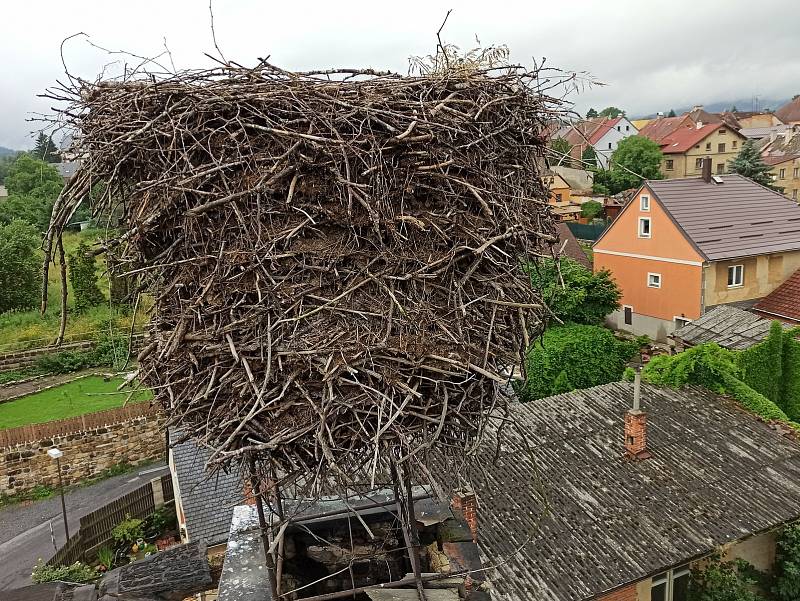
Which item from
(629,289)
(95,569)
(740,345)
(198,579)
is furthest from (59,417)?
(629,289)

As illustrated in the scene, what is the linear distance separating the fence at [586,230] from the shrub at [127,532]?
2974 centimetres

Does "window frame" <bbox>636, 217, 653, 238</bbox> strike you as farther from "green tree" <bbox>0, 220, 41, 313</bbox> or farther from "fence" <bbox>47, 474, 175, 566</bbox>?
"green tree" <bbox>0, 220, 41, 313</bbox>

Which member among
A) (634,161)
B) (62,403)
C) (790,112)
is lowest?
(62,403)

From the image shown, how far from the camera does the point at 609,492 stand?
9820 mm

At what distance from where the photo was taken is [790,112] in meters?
79.1

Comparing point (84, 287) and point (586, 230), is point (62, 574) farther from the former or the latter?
point (586, 230)

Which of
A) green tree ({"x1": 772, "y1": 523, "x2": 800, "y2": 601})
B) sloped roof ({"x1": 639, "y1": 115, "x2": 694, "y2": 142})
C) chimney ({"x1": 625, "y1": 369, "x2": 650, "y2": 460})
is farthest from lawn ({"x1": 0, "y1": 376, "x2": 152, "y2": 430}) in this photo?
sloped roof ({"x1": 639, "y1": 115, "x2": 694, "y2": 142})

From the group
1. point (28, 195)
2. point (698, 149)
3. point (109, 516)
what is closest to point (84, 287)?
point (109, 516)

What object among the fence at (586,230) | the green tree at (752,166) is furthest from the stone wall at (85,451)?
the green tree at (752,166)

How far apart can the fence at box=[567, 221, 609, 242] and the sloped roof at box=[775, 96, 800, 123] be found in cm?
5806

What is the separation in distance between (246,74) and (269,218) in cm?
81

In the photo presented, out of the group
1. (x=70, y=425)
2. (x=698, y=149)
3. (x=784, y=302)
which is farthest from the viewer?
(x=698, y=149)

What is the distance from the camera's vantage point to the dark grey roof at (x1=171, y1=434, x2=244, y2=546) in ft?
33.7

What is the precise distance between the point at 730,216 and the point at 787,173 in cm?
2995
